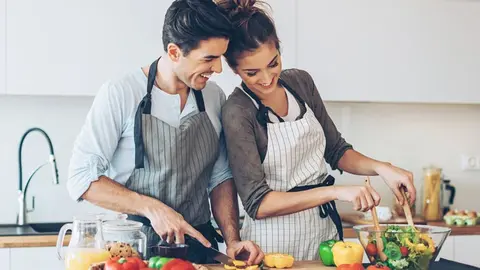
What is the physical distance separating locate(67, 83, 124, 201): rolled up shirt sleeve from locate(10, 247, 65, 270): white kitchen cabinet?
978 mm

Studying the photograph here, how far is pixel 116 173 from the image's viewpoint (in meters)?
2.18

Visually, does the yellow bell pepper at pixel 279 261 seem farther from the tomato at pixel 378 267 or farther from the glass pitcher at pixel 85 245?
the glass pitcher at pixel 85 245

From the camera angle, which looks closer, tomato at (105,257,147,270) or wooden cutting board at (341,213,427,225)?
tomato at (105,257,147,270)

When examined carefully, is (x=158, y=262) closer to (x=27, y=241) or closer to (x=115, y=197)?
(x=115, y=197)

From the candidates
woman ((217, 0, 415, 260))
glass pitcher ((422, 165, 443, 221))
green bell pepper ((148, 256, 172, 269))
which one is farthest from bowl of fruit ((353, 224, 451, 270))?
glass pitcher ((422, 165, 443, 221))

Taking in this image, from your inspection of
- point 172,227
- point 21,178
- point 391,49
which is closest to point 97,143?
point 172,227

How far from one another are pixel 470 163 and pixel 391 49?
2.75 feet

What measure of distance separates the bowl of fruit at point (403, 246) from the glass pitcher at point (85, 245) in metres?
0.69

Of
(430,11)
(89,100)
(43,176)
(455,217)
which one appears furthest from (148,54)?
(455,217)

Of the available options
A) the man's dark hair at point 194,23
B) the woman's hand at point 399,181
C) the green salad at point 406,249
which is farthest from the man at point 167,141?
the woman's hand at point 399,181

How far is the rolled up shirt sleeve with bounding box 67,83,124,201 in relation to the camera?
209cm

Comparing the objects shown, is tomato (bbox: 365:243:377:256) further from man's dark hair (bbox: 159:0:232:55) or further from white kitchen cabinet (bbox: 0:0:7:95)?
white kitchen cabinet (bbox: 0:0:7:95)

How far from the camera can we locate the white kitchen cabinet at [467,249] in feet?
11.3

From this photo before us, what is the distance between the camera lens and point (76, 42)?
3.22 meters
